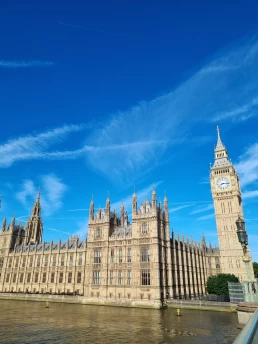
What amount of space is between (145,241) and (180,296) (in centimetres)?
1753

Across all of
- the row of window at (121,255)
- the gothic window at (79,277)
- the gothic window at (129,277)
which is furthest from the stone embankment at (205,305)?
the gothic window at (79,277)

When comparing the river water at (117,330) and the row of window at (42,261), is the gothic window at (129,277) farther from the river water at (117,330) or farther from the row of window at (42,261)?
the row of window at (42,261)

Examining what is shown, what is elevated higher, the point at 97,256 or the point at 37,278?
the point at 97,256

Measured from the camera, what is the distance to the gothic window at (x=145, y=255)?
62938mm

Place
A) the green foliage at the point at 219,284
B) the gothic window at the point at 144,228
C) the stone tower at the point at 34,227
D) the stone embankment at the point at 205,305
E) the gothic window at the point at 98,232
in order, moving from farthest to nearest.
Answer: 1. the stone tower at the point at 34,227
2. the gothic window at the point at 98,232
3. the gothic window at the point at 144,228
4. the green foliage at the point at 219,284
5. the stone embankment at the point at 205,305

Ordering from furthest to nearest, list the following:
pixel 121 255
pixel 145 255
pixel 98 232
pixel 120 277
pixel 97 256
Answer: pixel 98 232, pixel 97 256, pixel 121 255, pixel 120 277, pixel 145 255

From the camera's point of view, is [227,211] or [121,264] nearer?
[121,264]

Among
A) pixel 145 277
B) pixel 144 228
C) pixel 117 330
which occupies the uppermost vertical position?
pixel 144 228

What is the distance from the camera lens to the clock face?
318ft

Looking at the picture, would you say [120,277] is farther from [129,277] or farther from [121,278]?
[129,277]

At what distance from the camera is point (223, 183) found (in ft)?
321

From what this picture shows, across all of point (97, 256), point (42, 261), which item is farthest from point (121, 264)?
point (42, 261)

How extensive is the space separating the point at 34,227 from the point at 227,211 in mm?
80201

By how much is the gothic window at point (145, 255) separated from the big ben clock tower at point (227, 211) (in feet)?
124
